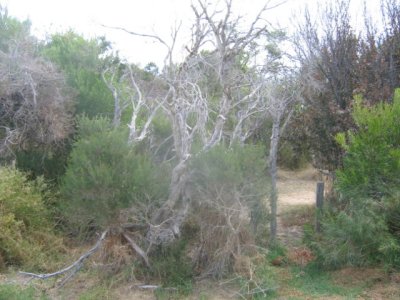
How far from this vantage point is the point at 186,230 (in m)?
7.01

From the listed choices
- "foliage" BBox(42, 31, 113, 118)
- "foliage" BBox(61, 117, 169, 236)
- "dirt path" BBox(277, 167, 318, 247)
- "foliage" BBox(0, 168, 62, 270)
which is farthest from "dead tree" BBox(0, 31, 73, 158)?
"dirt path" BBox(277, 167, 318, 247)

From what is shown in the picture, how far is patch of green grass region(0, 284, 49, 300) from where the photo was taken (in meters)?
6.05

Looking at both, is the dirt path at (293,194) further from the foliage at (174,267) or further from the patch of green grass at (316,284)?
the foliage at (174,267)

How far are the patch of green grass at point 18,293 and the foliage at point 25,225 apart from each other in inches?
40.9

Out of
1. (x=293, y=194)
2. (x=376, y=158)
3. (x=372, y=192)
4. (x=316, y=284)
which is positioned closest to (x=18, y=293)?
(x=316, y=284)

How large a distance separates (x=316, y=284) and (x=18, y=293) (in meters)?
3.76

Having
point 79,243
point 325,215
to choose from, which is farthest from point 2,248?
point 325,215

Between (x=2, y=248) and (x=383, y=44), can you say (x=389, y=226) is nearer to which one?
(x=383, y=44)

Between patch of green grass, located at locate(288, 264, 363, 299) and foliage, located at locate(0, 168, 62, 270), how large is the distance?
3.59 m

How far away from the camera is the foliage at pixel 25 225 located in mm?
7465

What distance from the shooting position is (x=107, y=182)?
21.0ft

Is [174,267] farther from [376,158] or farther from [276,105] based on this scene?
[276,105]

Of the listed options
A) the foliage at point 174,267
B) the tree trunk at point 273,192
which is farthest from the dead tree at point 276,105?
the foliage at point 174,267

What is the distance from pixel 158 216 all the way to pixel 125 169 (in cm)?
78
